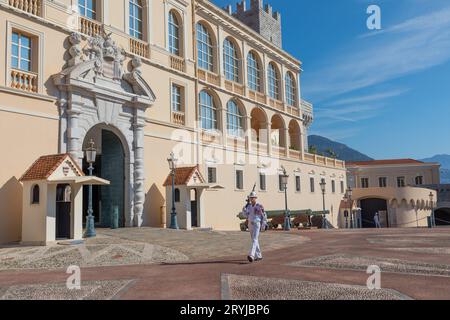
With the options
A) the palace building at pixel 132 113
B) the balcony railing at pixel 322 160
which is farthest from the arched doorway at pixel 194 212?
the balcony railing at pixel 322 160

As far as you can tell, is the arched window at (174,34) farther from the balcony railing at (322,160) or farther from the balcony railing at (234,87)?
the balcony railing at (322,160)

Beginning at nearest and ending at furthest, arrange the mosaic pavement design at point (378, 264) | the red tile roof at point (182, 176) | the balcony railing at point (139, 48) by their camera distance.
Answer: the mosaic pavement design at point (378, 264) → the red tile roof at point (182, 176) → the balcony railing at point (139, 48)

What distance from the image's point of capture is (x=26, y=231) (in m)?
14.0

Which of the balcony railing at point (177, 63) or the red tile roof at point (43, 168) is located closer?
the red tile roof at point (43, 168)

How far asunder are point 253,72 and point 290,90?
659cm

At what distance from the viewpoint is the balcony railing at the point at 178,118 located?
75.3ft

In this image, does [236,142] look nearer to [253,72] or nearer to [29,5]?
[253,72]

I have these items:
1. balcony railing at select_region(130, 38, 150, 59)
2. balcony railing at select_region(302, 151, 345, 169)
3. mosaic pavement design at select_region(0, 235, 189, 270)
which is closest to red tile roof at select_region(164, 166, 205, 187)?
balcony railing at select_region(130, 38, 150, 59)

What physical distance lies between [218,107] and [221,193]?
18.0 ft

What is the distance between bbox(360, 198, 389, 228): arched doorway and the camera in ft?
160

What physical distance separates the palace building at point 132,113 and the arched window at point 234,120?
0.11 m

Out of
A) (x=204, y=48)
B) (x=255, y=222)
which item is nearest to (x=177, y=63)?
(x=204, y=48)

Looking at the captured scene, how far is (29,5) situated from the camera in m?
16.3
